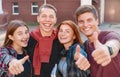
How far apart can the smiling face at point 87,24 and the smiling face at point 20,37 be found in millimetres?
620

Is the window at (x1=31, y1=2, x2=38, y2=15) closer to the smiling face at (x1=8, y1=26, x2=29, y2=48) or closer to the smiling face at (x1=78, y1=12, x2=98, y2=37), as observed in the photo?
the smiling face at (x1=8, y1=26, x2=29, y2=48)

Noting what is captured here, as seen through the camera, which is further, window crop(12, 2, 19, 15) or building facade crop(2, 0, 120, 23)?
window crop(12, 2, 19, 15)

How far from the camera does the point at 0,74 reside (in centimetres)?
301

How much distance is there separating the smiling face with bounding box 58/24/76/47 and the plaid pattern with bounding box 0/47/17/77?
0.50 meters

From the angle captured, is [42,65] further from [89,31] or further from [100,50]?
[100,50]

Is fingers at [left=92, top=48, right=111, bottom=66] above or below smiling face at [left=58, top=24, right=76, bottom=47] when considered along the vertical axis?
below

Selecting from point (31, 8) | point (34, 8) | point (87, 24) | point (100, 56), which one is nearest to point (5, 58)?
point (87, 24)

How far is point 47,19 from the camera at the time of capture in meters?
3.31

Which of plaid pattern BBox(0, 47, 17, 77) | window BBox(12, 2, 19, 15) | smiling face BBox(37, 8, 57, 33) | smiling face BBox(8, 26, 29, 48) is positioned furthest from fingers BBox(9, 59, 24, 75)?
window BBox(12, 2, 19, 15)

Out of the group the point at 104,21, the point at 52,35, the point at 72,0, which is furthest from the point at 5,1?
the point at 52,35

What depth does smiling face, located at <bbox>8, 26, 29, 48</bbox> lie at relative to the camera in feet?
10.6

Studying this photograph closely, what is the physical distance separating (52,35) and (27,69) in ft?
1.52

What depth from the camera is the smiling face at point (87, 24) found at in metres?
2.89

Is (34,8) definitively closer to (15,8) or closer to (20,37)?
(15,8)
